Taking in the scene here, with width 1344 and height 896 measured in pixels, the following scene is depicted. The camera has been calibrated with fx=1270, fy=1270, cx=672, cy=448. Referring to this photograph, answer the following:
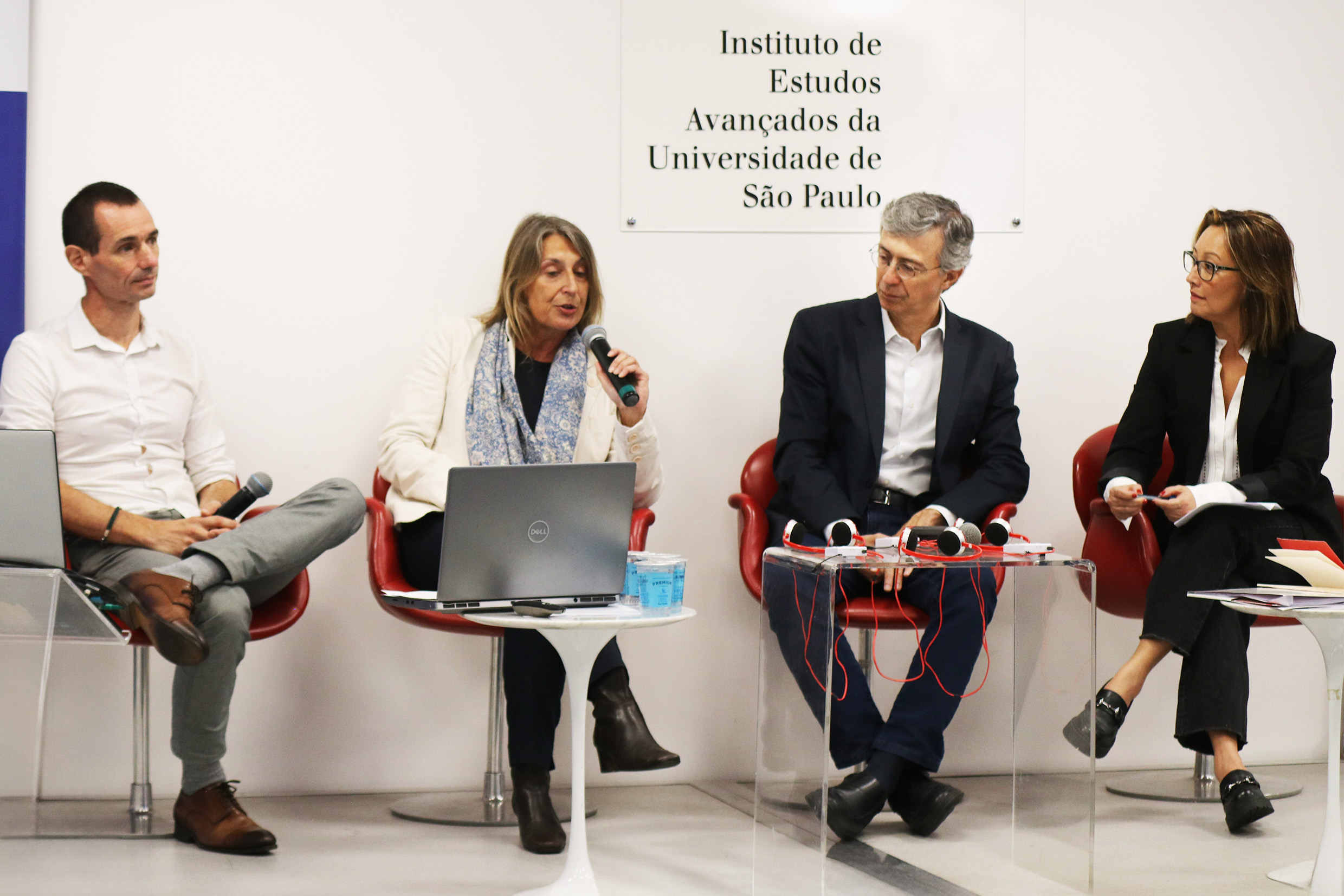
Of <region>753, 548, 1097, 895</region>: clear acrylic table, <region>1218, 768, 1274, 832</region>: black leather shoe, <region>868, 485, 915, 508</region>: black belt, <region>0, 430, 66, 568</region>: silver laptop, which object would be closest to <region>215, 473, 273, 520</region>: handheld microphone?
<region>0, 430, 66, 568</region>: silver laptop

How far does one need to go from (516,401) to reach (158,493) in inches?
34.2

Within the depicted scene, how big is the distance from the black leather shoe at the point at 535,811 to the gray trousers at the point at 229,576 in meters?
0.64

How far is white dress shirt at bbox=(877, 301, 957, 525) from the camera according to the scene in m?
3.24

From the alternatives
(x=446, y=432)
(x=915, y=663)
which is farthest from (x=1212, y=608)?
(x=446, y=432)

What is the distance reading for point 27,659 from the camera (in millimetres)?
2299

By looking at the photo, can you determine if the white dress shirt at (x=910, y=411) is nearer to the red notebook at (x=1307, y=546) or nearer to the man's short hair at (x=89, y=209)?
the red notebook at (x=1307, y=546)

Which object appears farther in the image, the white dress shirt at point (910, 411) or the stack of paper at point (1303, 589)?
the white dress shirt at point (910, 411)

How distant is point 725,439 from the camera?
3.59m

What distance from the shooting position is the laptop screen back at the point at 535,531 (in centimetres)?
215

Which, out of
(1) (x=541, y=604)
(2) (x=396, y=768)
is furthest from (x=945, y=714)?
(2) (x=396, y=768)

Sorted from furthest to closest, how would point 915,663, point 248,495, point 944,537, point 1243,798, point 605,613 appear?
point 915,663 → point 1243,798 → point 248,495 → point 944,537 → point 605,613

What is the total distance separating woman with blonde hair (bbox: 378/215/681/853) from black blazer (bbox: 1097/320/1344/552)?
4.08ft

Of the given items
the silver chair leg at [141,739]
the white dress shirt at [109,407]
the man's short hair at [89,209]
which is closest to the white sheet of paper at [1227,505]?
the white dress shirt at [109,407]

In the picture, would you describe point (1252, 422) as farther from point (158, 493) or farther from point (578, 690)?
point (158, 493)
